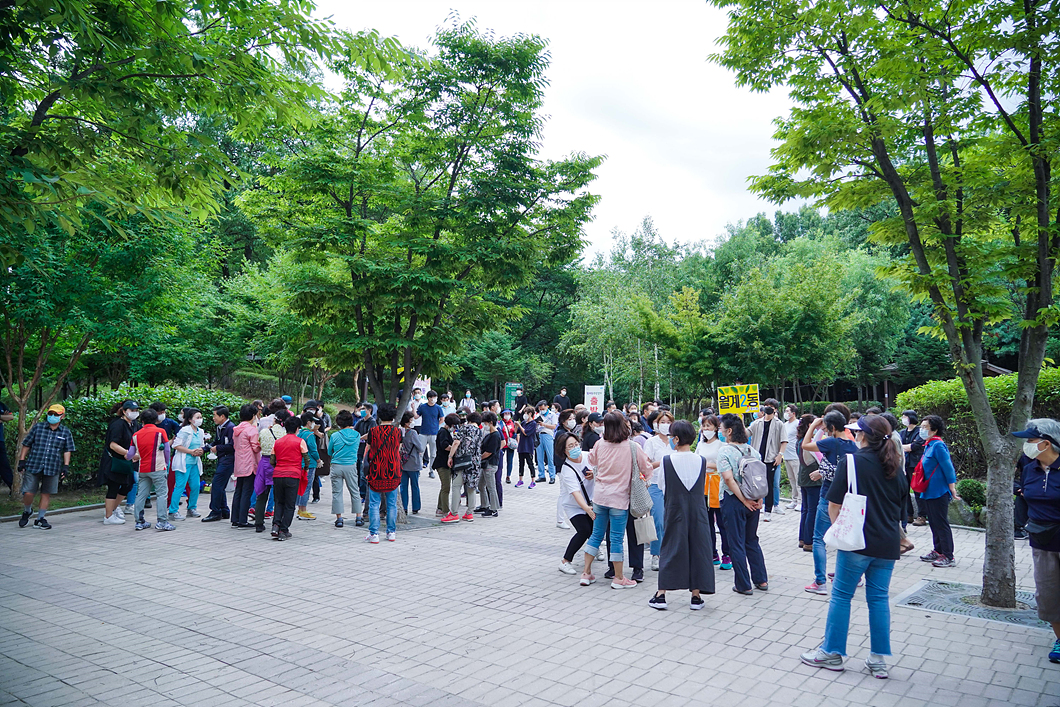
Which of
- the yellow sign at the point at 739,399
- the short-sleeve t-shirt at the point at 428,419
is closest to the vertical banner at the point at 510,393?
the yellow sign at the point at 739,399

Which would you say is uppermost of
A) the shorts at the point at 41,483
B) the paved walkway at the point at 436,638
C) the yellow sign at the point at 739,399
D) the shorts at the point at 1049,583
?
the yellow sign at the point at 739,399

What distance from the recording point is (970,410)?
41.9 feet

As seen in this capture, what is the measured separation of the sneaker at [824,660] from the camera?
483 cm

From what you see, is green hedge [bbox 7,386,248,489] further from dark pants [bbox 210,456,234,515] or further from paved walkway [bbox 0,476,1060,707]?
paved walkway [bbox 0,476,1060,707]

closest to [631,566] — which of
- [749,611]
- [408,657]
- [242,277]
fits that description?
[749,611]

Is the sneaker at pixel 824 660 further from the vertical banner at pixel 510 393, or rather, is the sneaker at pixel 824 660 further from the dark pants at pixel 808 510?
the vertical banner at pixel 510 393

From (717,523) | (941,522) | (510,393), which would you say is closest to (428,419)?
(717,523)

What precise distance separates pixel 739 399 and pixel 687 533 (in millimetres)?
11097

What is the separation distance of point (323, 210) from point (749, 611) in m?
10.2

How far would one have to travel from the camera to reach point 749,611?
6281 mm

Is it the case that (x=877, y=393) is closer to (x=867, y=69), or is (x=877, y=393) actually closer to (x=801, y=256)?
(x=801, y=256)

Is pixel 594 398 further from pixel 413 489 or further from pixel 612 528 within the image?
pixel 612 528

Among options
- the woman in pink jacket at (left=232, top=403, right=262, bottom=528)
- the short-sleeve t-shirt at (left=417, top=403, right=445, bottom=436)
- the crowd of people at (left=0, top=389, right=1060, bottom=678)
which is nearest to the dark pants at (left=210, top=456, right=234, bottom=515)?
the crowd of people at (left=0, top=389, right=1060, bottom=678)

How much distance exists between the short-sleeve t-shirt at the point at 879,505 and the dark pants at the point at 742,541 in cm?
205
